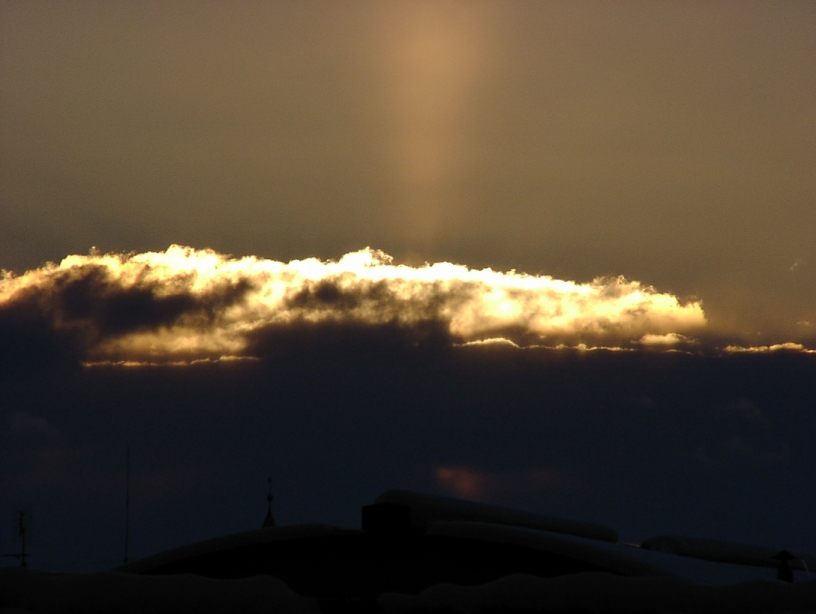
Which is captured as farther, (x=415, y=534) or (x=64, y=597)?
(x=415, y=534)

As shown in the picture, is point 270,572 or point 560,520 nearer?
point 270,572

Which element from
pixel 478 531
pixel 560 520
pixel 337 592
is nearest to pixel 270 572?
pixel 337 592

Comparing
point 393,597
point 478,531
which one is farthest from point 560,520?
point 393,597

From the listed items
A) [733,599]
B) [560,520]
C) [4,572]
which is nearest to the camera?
[733,599]

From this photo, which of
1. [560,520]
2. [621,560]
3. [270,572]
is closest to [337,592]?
[270,572]

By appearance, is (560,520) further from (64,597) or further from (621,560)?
(64,597)

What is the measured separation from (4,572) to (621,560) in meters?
14.9

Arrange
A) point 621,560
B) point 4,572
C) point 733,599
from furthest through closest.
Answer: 1. point 621,560
2. point 4,572
3. point 733,599

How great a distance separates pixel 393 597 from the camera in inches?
870

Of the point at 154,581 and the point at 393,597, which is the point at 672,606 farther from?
the point at 154,581

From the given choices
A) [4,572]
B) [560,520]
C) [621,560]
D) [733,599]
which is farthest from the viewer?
[560,520]

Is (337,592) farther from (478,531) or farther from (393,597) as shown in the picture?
(393,597)

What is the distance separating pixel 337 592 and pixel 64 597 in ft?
38.5

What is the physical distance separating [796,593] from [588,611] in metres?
3.12
